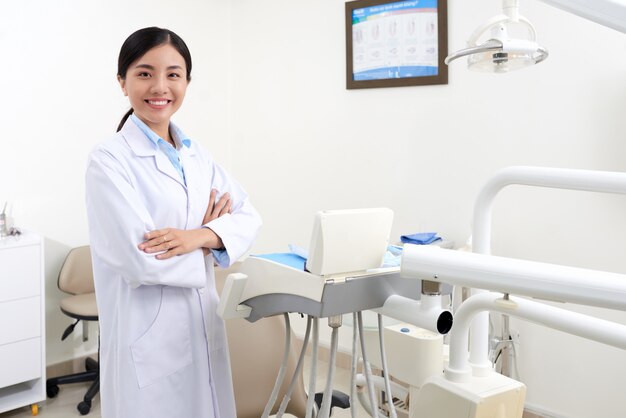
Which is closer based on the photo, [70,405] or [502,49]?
[502,49]

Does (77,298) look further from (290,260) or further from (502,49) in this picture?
(502,49)

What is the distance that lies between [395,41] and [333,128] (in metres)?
0.61

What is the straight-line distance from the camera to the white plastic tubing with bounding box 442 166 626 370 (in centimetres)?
70

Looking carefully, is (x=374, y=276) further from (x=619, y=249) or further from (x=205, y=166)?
(x=619, y=249)

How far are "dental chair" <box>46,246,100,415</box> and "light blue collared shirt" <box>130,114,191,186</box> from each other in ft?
5.11

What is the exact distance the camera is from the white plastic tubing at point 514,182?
70 centimetres

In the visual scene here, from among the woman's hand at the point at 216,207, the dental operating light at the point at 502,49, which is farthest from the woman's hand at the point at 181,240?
the dental operating light at the point at 502,49

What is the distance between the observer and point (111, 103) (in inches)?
134

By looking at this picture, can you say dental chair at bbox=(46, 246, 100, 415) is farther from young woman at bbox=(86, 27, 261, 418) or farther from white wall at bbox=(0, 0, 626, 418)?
young woman at bbox=(86, 27, 261, 418)

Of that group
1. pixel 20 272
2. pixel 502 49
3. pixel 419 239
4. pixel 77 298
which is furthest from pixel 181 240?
pixel 77 298

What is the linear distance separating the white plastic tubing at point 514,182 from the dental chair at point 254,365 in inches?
38.1

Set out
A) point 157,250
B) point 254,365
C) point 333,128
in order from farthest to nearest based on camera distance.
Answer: point 333,128, point 254,365, point 157,250

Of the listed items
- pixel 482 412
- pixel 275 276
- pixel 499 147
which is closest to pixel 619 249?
pixel 499 147

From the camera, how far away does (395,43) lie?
9.93 feet
